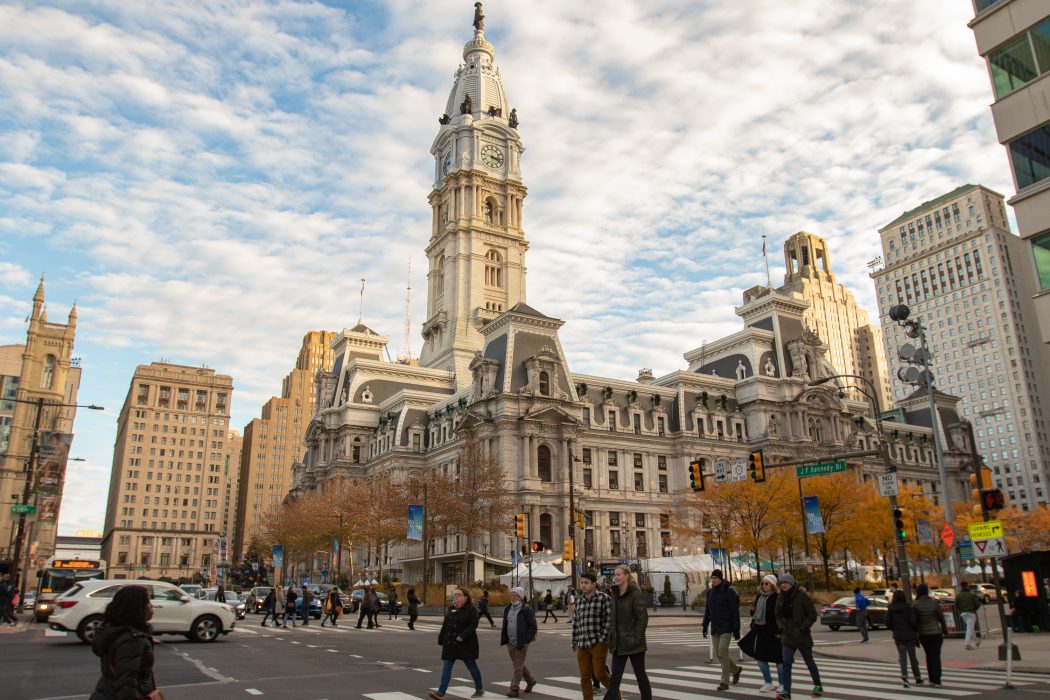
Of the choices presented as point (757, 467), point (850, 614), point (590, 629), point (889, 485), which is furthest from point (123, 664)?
point (850, 614)

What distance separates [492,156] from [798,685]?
375ft

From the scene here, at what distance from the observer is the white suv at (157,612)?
2392 centimetres

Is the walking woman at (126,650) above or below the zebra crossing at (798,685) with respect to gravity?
above

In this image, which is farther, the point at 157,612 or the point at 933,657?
Result: the point at 157,612

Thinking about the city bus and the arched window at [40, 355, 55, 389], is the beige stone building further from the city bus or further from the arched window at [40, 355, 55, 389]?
the city bus

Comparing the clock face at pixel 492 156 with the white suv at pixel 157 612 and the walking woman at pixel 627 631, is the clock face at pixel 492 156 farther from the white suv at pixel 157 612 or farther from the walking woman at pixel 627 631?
the walking woman at pixel 627 631

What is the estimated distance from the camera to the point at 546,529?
7425 cm

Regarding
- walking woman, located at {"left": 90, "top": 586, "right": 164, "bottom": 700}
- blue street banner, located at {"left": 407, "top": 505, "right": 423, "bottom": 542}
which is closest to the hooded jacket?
walking woman, located at {"left": 90, "top": 586, "right": 164, "bottom": 700}

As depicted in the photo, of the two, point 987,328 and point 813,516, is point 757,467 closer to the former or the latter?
point 813,516

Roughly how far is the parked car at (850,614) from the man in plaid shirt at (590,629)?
26657 millimetres

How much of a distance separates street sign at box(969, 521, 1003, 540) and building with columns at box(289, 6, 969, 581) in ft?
133

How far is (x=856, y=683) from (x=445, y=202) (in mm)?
111776

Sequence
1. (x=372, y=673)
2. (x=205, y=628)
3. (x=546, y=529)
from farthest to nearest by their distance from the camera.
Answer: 1. (x=546, y=529)
2. (x=205, y=628)
3. (x=372, y=673)

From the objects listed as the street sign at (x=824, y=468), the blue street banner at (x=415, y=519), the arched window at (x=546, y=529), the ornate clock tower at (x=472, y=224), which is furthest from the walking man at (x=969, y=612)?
Answer: the ornate clock tower at (x=472, y=224)
